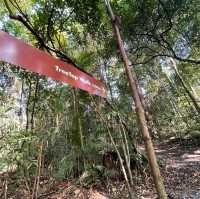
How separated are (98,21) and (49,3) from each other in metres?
1.10

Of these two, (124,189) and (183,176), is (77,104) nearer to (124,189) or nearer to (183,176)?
(124,189)

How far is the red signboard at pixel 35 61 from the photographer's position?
77.9 inches

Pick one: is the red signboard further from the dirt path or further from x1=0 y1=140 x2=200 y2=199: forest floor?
the dirt path

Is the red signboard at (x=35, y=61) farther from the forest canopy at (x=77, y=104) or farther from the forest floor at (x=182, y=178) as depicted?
the forest floor at (x=182, y=178)

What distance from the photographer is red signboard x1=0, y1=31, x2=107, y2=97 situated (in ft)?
6.49

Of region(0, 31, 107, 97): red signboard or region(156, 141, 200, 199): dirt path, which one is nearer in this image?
region(0, 31, 107, 97): red signboard

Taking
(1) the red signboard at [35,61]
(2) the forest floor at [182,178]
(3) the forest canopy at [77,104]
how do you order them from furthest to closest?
(2) the forest floor at [182,178] → (3) the forest canopy at [77,104] → (1) the red signboard at [35,61]

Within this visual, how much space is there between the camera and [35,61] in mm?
2250

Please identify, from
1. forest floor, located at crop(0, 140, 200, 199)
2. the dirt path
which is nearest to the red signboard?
forest floor, located at crop(0, 140, 200, 199)

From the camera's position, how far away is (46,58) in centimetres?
240

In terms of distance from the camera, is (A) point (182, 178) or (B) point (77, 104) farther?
(A) point (182, 178)

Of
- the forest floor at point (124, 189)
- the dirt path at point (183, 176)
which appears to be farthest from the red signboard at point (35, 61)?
the dirt path at point (183, 176)

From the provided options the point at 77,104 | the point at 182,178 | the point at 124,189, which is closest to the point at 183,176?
the point at 182,178

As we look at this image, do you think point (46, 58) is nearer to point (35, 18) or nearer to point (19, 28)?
point (35, 18)
